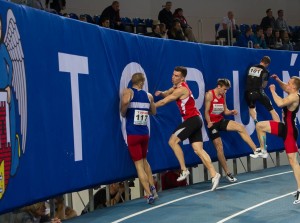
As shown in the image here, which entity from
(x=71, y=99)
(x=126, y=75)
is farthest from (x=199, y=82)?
(x=71, y=99)

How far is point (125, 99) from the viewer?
860 centimetres

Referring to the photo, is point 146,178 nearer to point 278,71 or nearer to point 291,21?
point 278,71

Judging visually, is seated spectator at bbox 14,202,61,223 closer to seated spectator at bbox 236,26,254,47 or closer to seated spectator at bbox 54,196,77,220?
seated spectator at bbox 54,196,77,220

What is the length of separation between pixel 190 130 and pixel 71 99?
2627mm

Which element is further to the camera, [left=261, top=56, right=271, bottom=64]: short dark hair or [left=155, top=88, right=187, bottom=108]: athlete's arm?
[left=261, top=56, right=271, bottom=64]: short dark hair

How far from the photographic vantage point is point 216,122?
11.2 meters

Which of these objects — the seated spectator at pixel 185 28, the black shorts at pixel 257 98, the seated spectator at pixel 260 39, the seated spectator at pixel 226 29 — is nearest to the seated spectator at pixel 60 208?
the black shorts at pixel 257 98

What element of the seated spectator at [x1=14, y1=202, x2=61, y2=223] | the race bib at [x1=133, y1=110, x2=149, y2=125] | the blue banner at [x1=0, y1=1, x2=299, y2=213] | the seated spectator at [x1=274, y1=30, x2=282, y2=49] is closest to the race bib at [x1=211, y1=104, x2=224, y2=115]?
the blue banner at [x1=0, y1=1, x2=299, y2=213]

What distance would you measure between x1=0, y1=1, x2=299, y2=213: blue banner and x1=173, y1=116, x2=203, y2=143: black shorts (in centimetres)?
54

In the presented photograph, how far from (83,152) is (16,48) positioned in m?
1.99

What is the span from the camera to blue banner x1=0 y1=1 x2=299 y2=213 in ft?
20.7

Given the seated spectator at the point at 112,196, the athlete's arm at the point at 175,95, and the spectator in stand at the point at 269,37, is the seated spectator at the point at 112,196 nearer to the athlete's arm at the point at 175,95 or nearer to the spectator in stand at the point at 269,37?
the athlete's arm at the point at 175,95

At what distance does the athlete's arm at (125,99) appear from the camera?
8.60 meters

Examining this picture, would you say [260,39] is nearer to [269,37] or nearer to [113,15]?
[269,37]
